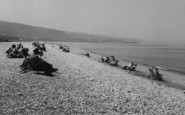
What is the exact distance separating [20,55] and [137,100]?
671 inches

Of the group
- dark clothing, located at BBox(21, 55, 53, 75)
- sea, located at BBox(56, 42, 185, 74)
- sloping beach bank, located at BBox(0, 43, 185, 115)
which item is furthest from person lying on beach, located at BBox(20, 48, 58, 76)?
sea, located at BBox(56, 42, 185, 74)

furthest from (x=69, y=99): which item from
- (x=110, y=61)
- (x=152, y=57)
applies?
(x=152, y=57)

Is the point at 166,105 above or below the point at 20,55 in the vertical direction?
below

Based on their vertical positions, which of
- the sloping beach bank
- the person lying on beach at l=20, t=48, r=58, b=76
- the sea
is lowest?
the sea

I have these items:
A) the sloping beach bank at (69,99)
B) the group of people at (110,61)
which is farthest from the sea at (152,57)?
the sloping beach bank at (69,99)

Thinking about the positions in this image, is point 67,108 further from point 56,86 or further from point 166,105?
point 166,105

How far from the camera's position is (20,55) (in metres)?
25.7

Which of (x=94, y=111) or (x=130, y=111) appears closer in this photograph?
(x=94, y=111)

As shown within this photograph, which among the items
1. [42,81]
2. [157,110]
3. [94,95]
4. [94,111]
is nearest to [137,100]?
[157,110]

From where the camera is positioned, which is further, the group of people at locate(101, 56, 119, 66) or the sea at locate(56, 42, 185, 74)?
the sea at locate(56, 42, 185, 74)

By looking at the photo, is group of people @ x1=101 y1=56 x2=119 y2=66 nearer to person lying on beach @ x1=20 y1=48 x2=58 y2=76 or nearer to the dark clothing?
person lying on beach @ x1=20 y1=48 x2=58 y2=76

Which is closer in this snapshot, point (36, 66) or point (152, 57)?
point (36, 66)

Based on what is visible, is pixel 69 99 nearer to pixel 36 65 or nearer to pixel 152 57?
pixel 36 65

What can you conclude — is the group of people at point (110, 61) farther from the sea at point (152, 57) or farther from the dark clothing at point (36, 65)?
the dark clothing at point (36, 65)
